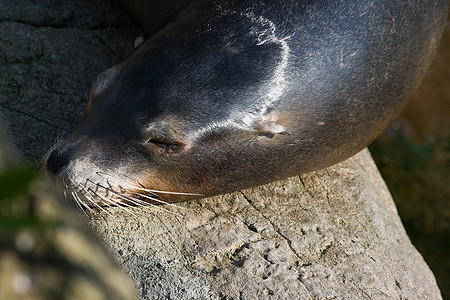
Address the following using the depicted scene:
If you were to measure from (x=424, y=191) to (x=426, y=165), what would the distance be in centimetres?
46

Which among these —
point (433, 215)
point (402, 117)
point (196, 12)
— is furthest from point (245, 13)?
point (402, 117)

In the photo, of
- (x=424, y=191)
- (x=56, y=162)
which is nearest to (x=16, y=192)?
(x=56, y=162)

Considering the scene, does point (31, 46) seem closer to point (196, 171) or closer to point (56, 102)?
point (56, 102)

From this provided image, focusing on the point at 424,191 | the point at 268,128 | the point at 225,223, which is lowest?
the point at 424,191

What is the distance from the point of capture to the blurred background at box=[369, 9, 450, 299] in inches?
289

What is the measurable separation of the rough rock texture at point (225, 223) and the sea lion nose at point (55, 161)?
271 millimetres

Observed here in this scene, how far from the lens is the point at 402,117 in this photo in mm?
9516

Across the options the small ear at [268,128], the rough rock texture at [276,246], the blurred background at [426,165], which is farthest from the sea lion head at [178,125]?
the blurred background at [426,165]

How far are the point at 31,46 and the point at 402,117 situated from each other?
20.4ft

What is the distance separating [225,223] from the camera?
3.96 metres

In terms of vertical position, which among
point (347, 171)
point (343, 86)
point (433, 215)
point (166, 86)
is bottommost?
point (433, 215)

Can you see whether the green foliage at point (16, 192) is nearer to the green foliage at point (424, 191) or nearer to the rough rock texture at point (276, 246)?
the rough rock texture at point (276, 246)

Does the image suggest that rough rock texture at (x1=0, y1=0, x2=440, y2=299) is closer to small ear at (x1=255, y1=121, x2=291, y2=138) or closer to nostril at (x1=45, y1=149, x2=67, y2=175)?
nostril at (x1=45, y1=149, x2=67, y2=175)

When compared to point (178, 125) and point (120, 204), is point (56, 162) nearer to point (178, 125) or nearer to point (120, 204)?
point (120, 204)
